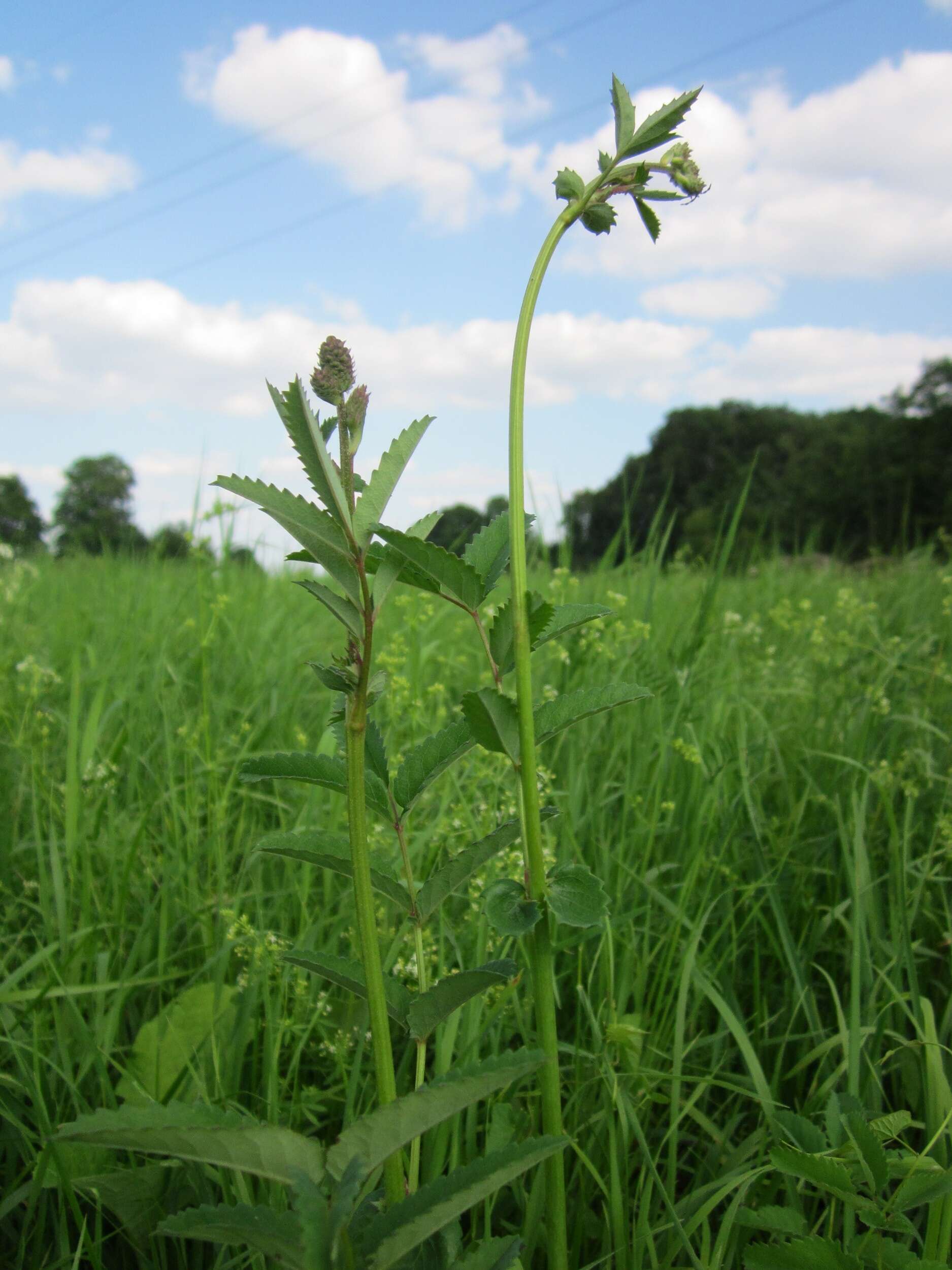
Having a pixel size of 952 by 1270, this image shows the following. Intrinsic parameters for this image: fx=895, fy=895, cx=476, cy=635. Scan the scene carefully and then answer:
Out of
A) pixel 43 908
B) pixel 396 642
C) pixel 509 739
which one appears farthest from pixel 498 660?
pixel 396 642

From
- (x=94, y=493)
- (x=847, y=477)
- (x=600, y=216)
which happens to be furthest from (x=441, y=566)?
(x=94, y=493)

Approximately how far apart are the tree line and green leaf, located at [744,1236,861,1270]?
0.88m

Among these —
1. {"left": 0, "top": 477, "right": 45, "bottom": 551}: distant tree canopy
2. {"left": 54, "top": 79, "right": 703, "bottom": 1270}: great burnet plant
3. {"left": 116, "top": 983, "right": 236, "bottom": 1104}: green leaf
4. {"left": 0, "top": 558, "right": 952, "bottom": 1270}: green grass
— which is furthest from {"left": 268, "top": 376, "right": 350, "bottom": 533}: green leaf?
{"left": 0, "top": 477, "right": 45, "bottom": 551}: distant tree canopy

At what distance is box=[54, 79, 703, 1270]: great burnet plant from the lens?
71 cm

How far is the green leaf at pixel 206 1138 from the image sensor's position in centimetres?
67

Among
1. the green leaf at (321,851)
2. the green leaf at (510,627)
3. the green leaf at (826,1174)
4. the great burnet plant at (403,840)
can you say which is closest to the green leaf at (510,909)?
the great burnet plant at (403,840)

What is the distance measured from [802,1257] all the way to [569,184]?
1.16 metres

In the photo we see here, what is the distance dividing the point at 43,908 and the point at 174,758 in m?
0.70

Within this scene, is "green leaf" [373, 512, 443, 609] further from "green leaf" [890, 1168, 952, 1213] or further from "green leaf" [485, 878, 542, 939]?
"green leaf" [890, 1168, 952, 1213]

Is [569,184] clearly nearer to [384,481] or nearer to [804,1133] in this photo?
[384,481]

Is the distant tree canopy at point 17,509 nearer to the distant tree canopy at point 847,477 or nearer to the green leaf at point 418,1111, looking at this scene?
the distant tree canopy at point 847,477

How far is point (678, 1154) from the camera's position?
1.64 meters

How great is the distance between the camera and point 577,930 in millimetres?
1800

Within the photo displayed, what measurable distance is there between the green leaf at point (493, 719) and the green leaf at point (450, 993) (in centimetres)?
19
